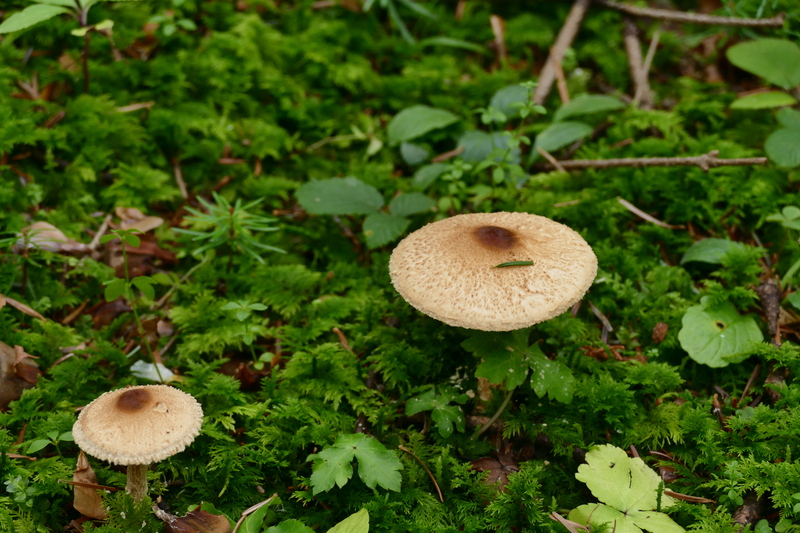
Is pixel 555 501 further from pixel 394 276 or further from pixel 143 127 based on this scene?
pixel 143 127

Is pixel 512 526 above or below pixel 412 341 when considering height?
below

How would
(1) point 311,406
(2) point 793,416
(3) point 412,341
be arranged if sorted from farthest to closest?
(3) point 412,341 < (1) point 311,406 < (2) point 793,416

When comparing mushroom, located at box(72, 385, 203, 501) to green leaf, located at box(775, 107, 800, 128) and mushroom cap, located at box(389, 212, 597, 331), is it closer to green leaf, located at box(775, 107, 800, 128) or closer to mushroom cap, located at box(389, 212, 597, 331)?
mushroom cap, located at box(389, 212, 597, 331)

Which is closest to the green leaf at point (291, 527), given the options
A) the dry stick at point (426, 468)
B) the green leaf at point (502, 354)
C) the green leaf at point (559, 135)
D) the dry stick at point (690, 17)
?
the dry stick at point (426, 468)

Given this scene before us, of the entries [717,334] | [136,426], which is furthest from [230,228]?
[717,334]

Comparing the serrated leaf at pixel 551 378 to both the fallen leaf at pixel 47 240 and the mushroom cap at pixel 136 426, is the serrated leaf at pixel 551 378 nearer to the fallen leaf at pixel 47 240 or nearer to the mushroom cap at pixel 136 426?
the mushroom cap at pixel 136 426

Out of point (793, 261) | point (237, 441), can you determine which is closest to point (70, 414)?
point (237, 441)

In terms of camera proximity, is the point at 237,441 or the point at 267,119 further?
the point at 267,119
